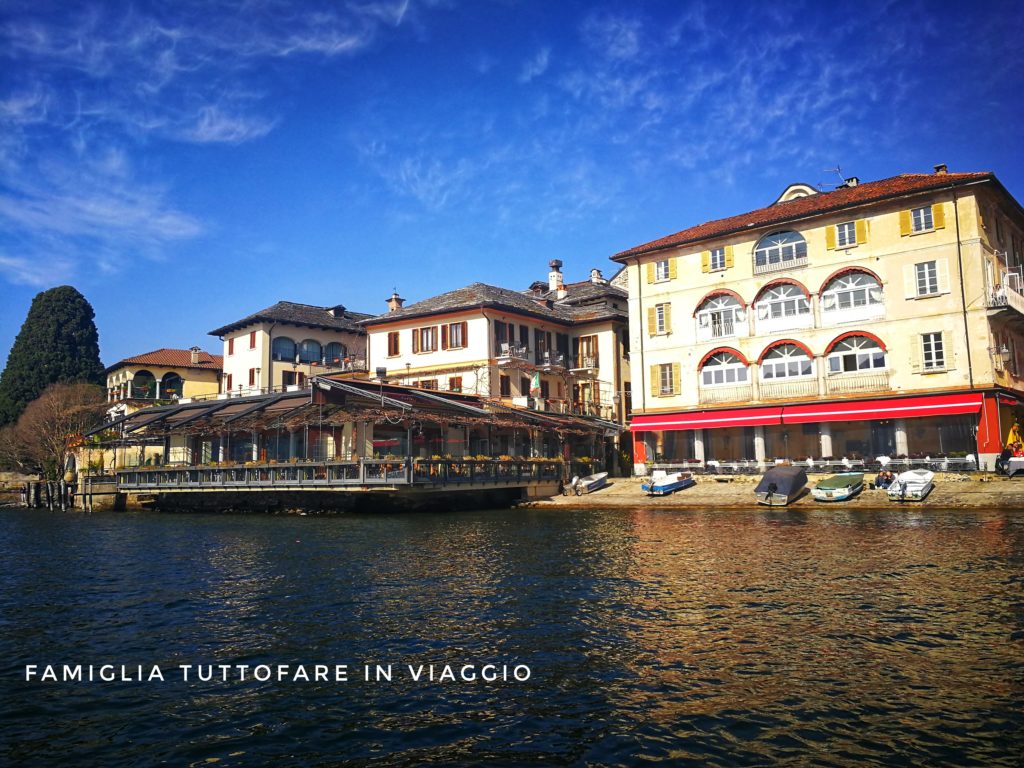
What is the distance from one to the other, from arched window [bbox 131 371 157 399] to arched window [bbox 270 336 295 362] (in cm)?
1634

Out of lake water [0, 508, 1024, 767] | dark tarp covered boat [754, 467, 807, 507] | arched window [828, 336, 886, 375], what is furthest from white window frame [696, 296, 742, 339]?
lake water [0, 508, 1024, 767]

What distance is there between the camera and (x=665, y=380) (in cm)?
4903

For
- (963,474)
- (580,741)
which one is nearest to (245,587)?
(580,741)

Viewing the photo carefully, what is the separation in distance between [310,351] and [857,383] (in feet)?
142

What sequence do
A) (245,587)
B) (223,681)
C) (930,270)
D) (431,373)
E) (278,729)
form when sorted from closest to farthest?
→ 1. (278,729)
2. (223,681)
3. (245,587)
4. (930,270)
5. (431,373)

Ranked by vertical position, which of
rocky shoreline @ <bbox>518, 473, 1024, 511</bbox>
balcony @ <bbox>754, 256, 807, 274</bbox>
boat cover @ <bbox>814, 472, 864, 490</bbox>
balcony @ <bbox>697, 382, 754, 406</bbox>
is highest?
balcony @ <bbox>754, 256, 807, 274</bbox>

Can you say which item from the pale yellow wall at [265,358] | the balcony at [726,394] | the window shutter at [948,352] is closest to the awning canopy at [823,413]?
the balcony at [726,394]

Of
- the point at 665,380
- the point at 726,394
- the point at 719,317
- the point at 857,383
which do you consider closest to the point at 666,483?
the point at 726,394

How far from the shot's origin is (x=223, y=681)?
35.3 feet

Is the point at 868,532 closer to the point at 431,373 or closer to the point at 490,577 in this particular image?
the point at 490,577

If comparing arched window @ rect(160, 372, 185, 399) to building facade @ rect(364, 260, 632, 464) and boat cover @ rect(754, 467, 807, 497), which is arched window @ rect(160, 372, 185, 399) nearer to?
building facade @ rect(364, 260, 632, 464)

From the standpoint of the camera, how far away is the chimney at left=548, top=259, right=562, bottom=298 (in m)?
66.6

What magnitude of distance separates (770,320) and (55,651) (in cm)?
4070

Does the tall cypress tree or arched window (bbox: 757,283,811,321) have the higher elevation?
the tall cypress tree
